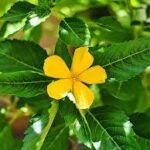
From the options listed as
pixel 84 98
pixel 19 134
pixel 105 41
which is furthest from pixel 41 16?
pixel 19 134

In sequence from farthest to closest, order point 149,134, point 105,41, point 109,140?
1. point 105,41
2. point 149,134
3. point 109,140

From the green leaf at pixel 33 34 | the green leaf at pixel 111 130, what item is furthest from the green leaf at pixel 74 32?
the green leaf at pixel 33 34

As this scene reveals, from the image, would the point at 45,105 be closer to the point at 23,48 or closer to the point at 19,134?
the point at 23,48

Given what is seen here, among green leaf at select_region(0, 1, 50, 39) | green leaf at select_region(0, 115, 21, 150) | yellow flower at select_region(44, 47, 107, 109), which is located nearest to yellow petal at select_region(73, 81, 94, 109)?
yellow flower at select_region(44, 47, 107, 109)

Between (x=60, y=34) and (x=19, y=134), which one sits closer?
(x=60, y=34)

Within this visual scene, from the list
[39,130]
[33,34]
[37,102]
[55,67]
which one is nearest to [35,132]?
[39,130]

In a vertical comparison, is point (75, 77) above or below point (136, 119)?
above

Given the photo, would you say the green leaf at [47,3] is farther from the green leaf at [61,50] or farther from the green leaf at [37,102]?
the green leaf at [37,102]
